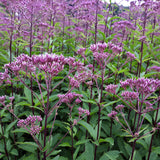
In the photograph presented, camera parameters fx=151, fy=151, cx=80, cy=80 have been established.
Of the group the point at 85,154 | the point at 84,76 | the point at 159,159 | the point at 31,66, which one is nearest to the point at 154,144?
the point at 159,159

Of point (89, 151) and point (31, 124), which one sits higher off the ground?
point (31, 124)

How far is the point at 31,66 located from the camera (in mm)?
2623

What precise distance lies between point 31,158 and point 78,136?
114 centimetres

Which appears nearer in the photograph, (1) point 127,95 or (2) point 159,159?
(1) point 127,95

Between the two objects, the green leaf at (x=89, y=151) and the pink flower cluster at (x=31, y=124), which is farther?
the green leaf at (x=89, y=151)

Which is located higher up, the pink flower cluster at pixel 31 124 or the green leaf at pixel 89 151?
the pink flower cluster at pixel 31 124

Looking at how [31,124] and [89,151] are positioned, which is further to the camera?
[89,151]

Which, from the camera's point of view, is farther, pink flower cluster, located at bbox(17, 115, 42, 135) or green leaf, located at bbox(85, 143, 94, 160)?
green leaf, located at bbox(85, 143, 94, 160)

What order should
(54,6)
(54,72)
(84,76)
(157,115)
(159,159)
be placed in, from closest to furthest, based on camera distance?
(54,72) → (84,76) → (159,159) → (157,115) → (54,6)

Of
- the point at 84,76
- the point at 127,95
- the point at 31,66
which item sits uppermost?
the point at 31,66

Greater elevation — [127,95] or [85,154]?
[127,95]

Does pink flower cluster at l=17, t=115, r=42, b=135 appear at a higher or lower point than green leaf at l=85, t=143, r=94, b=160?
higher

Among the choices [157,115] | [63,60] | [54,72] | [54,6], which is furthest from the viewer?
[54,6]

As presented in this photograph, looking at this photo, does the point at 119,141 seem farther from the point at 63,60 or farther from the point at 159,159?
the point at 63,60
